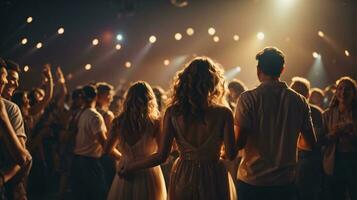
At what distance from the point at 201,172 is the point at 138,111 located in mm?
880

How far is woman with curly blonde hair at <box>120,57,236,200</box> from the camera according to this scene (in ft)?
8.98

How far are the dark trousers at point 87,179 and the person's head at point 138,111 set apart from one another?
1.67 meters

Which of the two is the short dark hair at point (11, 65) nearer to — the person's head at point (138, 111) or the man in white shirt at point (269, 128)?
the person's head at point (138, 111)

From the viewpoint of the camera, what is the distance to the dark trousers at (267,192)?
2.82 m

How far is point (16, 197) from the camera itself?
3.12 meters

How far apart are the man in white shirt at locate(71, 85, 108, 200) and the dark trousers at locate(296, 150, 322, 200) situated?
8.73 feet

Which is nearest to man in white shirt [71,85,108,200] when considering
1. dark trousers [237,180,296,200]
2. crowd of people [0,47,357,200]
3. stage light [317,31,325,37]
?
crowd of people [0,47,357,200]

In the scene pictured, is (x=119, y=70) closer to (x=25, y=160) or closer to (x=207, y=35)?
(x=207, y=35)

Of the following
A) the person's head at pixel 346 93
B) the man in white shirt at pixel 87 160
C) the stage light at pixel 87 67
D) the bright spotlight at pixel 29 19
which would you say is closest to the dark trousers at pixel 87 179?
the man in white shirt at pixel 87 160

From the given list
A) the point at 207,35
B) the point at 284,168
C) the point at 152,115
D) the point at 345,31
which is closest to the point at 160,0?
the point at 207,35

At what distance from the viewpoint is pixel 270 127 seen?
9.22ft

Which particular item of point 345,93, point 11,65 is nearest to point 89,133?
point 11,65

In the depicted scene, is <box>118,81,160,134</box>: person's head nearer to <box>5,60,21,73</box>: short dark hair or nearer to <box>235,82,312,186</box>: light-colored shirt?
<box>235,82,312,186</box>: light-colored shirt

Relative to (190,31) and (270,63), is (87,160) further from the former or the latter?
(190,31)
